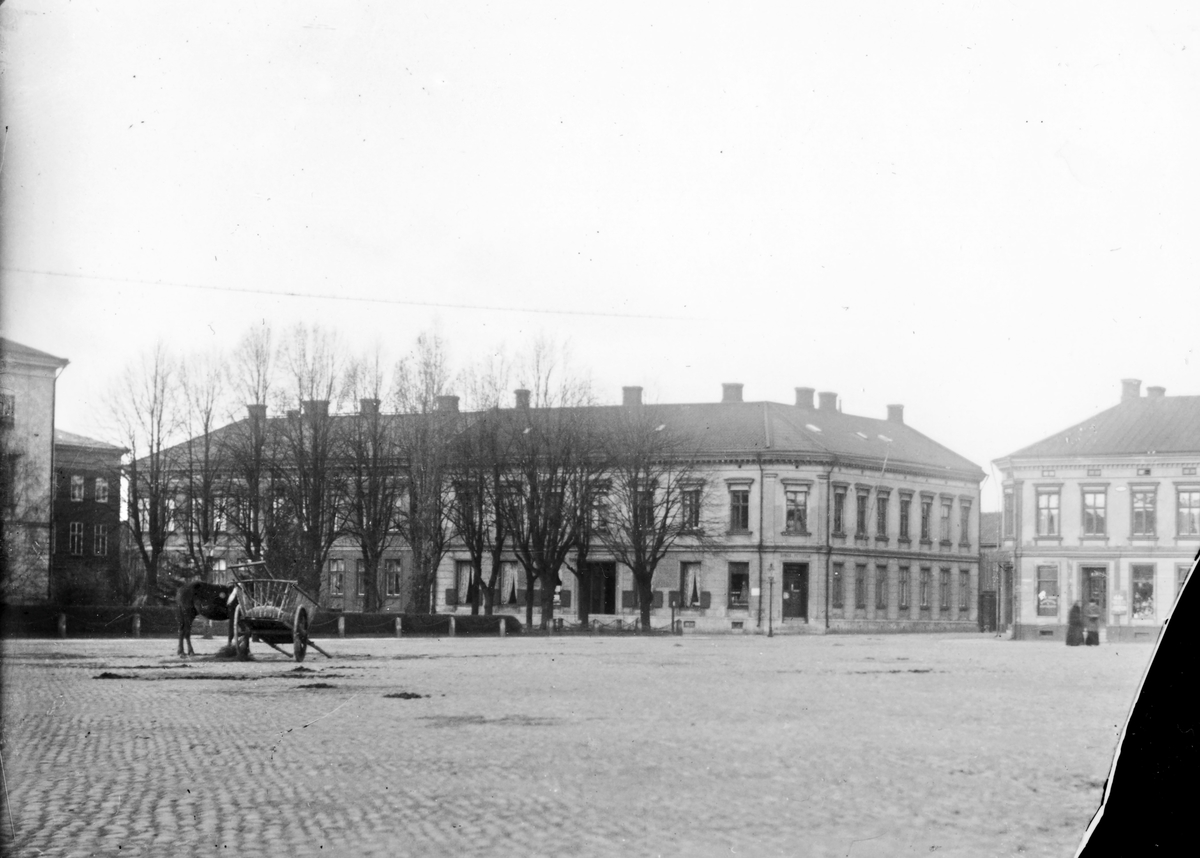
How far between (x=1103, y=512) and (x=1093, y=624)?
0.80 m

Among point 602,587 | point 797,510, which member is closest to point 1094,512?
point 797,510

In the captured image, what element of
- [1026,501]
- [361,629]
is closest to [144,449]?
[1026,501]

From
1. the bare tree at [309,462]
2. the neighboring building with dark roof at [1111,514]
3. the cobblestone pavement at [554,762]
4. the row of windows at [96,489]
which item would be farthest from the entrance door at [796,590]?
the neighboring building with dark roof at [1111,514]

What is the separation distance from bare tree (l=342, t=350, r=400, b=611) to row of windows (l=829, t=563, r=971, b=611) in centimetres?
657

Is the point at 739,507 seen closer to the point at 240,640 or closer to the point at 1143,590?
the point at 240,640

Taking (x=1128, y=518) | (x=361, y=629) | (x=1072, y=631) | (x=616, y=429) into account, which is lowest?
(x=361, y=629)

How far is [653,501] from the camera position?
141ft

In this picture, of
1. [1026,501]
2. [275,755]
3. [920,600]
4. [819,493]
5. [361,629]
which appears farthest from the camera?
[819,493]

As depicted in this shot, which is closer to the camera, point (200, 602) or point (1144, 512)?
point (1144, 512)

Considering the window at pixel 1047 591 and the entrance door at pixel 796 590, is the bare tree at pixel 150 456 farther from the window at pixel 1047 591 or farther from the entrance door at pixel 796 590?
the entrance door at pixel 796 590

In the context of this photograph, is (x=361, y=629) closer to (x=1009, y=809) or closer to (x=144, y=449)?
(x=144, y=449)

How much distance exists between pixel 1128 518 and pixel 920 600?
20607 mm

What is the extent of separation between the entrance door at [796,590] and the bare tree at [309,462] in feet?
91.3

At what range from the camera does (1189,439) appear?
5.48m
